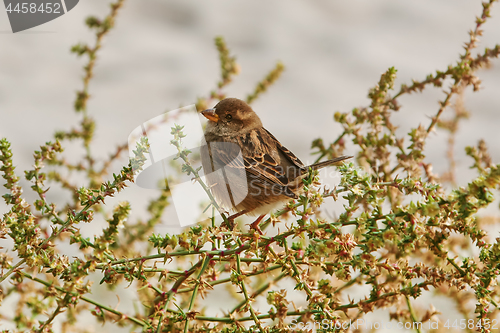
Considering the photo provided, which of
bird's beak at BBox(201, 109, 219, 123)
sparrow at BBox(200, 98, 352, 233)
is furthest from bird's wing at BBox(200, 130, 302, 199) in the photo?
bird's beak at BBox(201, 109, 219, 123)

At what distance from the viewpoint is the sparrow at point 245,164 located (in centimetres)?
241

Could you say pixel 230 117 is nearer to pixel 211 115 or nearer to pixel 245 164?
pixel 211 115

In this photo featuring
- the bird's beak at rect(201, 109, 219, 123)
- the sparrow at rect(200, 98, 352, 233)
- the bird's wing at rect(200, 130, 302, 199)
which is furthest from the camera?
the bird's beak at rect(201, 109, 219, 123)

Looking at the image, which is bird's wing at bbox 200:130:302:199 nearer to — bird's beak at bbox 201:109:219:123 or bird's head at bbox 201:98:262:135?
bird's head at bbox 201:98:262:135

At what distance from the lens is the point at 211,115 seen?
2.82 meters

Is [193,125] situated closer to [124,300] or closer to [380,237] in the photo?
[380,237]

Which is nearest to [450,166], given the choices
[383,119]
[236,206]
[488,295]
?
[383,119]

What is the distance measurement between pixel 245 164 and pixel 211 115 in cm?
40

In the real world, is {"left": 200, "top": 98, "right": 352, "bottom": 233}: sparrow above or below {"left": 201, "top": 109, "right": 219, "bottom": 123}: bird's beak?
below

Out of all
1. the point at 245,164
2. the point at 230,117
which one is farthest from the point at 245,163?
the point at 230,117

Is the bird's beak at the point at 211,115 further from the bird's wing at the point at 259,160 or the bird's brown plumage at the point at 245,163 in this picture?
the bird's wing at the point at 259,160

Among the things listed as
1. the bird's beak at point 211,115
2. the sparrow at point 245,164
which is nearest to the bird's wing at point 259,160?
the sparrow at point 245,164

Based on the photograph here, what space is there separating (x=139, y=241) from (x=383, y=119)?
1449mm

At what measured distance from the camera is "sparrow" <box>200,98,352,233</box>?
2.41 m
